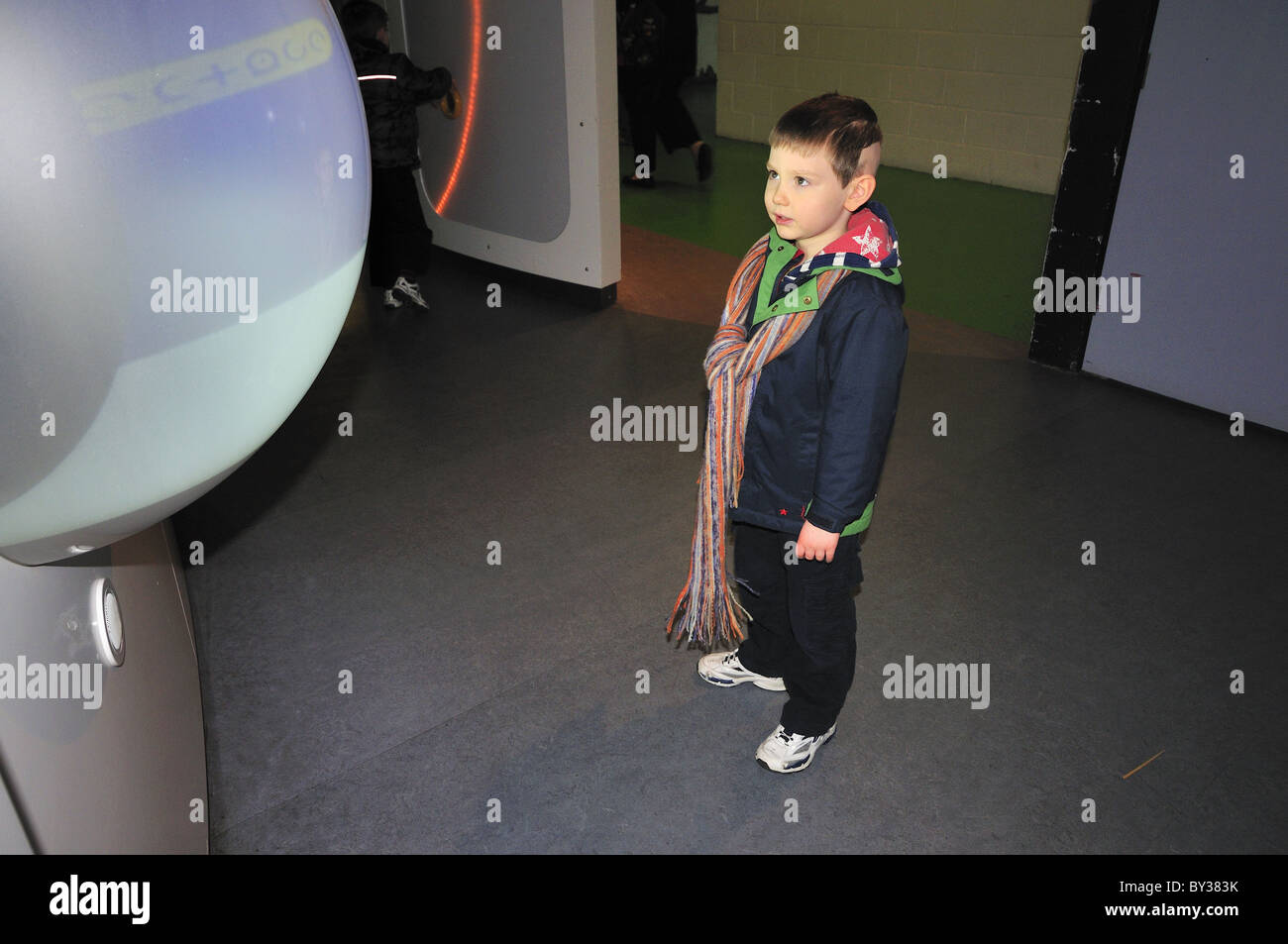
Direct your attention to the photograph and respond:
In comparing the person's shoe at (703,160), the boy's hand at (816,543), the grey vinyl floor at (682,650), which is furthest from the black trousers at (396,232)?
the boy's hand at (816,543)

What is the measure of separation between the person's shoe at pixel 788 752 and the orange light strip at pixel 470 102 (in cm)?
409

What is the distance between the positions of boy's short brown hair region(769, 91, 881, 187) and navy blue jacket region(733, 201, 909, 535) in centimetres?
12

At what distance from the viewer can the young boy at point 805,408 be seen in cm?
153

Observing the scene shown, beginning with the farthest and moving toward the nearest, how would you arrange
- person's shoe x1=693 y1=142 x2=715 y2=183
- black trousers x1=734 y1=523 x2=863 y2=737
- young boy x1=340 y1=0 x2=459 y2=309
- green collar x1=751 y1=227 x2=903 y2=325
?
person's shoe x1=693 y1=142 x2=715 y2=183 → young boy x1=340 y1=0 x2=459 y2=309 → black trousers x1=734 y1=523 x2=863 y2=737 → green collar x1=751 y1=227 x2=903 y2=325

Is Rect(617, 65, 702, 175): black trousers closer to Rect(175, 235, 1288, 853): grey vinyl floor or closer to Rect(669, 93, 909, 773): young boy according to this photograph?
Rect(175, 235, 1288, 853): grey vinyl floor

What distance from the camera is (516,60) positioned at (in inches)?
183

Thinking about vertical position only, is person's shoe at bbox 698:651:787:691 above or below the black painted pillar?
below

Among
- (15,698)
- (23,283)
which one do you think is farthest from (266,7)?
(15,698)

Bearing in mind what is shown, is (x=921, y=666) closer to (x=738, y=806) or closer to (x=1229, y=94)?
(x=738, y=806)

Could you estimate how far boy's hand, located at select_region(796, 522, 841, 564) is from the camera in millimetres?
1672

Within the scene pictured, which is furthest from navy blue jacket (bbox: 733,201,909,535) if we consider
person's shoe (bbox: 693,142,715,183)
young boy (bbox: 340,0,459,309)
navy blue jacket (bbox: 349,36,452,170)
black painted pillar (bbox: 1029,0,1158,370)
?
person's shoe (bbox: 693,142,715,183)

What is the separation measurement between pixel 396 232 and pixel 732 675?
11.2 feet
